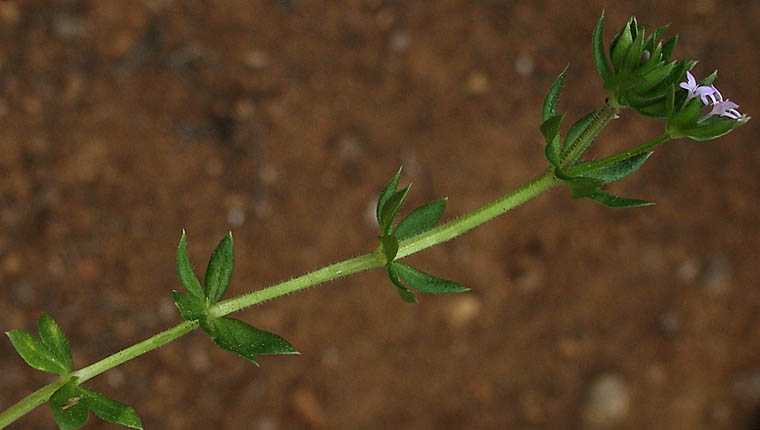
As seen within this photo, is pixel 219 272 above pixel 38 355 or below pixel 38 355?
above

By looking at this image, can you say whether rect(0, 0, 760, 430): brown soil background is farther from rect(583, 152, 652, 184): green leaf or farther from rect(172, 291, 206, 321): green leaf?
rect(583, 152, 652, 184): green leaf

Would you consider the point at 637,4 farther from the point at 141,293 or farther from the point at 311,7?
the point at 141,293

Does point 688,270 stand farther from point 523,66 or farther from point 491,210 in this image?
point 491,210

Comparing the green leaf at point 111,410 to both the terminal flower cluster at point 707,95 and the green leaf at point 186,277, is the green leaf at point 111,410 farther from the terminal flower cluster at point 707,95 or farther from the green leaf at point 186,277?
the terminal flower cluster at point 707,95

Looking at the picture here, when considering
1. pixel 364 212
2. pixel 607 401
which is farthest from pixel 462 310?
pixel 607 401

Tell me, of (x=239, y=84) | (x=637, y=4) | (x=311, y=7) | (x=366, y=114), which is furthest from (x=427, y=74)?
(x=637, y=4)

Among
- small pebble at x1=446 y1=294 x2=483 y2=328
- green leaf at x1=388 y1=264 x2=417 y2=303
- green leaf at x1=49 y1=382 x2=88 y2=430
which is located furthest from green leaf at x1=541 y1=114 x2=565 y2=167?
small pebble at x1=446 y1=294 x2=483 y2=328
